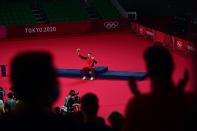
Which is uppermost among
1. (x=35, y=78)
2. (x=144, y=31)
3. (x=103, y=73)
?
(x=35, y=78)

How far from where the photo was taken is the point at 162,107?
2.99 meters

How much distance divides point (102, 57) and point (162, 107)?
59.5 feet

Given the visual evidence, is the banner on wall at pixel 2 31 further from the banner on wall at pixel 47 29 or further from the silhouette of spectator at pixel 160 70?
the silhouette of spectator at pixel 160 70

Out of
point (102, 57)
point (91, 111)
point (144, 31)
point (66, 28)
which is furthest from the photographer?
point (66, 28)

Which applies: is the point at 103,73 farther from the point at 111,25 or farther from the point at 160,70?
the point at 160,70

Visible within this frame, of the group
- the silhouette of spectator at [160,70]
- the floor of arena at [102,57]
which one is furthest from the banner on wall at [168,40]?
the silhouette of spectator at [160,70]

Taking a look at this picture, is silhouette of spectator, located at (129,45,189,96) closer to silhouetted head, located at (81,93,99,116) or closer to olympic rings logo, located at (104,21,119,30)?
silhouetted head, located at (81,93,99,116)

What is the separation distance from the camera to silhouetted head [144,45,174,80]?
3118 mm

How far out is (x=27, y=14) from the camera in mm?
29031

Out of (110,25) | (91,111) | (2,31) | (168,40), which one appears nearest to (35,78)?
(91,111)

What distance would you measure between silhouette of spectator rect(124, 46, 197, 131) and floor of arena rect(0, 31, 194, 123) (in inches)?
352

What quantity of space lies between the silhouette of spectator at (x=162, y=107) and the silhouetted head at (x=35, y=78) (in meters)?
0.78

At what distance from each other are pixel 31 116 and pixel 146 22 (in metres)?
28.3

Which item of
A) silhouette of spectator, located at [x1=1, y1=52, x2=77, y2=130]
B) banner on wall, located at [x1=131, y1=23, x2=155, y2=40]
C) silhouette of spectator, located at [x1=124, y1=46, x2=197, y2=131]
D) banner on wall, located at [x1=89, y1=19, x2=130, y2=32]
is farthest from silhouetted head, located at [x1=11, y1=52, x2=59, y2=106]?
banner on wall, located at [x1=89, y1=19, x2=130, y2=32]
